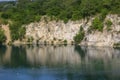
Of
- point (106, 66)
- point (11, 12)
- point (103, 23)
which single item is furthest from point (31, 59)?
point (11, 12)

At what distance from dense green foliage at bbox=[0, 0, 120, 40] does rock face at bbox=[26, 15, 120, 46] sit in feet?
4.88

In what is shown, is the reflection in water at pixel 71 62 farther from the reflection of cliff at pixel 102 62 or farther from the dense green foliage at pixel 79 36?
the dense green foliage at pixel 79 36

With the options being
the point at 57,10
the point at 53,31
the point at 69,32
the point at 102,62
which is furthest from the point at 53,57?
the point at 57,10

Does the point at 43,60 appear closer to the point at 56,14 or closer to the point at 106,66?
the point at 106,66

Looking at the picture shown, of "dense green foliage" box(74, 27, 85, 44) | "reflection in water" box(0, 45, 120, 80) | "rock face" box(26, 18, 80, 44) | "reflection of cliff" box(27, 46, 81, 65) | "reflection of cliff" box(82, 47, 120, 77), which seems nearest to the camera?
"reflection in water" box(0, 45, 120, 80)

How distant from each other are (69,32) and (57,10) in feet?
26.9

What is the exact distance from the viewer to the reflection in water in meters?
46.8

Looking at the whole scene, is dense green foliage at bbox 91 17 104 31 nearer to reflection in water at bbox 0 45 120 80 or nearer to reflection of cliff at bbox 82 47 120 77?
reflection in water at bbox 0 45 120 80

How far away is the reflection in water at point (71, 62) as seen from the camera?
46.8 meters

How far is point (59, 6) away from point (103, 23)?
60.8 feet

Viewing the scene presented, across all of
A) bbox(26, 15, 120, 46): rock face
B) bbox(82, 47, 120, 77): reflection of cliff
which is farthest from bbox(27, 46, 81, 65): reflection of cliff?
bbox(26, 15, 120, 46): rock face

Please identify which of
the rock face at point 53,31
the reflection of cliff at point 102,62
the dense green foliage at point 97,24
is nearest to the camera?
the reflection of cliff at point 102,62

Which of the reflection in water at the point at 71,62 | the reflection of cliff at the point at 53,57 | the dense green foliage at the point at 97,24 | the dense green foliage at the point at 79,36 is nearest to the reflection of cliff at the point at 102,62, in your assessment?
the reflection in water at the point at 71,62

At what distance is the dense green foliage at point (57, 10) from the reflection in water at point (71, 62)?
52.7 feet
